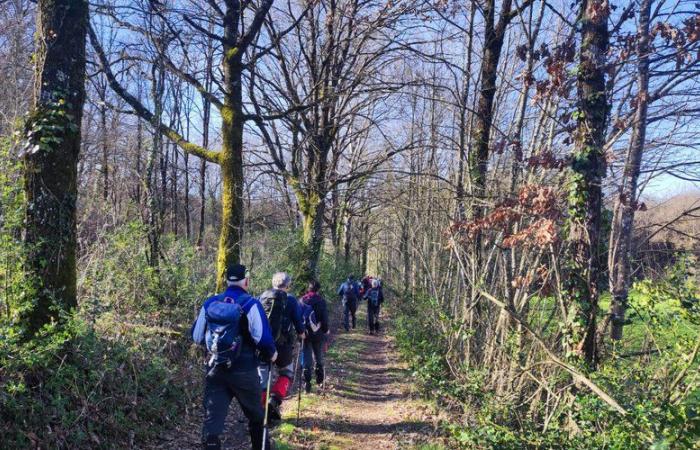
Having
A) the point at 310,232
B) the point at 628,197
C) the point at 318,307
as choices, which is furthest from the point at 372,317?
the point at 628,197

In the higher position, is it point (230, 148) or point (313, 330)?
point (230, 148)

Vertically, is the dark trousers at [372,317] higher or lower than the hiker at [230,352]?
lower

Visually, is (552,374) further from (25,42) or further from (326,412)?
(25,42)

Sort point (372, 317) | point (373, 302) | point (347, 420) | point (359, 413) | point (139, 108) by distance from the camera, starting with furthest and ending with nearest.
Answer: point (372, 317) < point (373, 302) < point (139, 108) < point (359, 413) < point (347, 420)

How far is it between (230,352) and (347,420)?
342 cm

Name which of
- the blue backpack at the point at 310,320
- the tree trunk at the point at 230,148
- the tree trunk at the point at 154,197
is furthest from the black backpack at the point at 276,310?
the tree trunk at the point at 154,197

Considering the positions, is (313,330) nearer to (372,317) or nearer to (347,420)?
(347,420)

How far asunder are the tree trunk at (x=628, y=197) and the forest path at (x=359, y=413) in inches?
116

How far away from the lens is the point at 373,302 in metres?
16.8

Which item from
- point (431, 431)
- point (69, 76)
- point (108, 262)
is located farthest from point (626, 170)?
point (108, 262)

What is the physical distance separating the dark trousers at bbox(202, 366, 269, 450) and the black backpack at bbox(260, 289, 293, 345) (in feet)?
5.88

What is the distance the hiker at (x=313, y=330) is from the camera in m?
8.30

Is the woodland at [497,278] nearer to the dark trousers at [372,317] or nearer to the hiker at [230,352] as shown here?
the hiker at [230,352]

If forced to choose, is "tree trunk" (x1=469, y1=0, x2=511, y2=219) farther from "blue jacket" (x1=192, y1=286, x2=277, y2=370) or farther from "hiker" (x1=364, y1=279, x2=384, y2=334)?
"hiker" (x1=364, y1=279, x2=384, y2=334)
